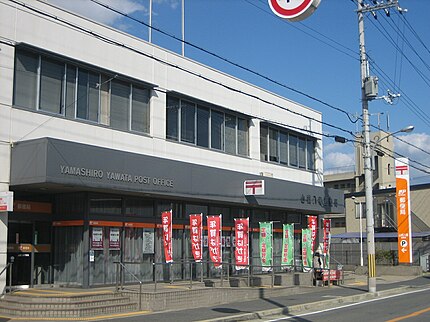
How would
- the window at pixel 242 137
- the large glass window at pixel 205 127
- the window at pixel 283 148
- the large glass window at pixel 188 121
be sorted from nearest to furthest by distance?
the large glass window at pixel 205 127 → the large glass window at pixel 188 121 → the window at pixel 242 137 → the window at pixel 283 148

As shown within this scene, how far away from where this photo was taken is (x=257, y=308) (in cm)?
1875

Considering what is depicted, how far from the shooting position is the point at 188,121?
1001 inches

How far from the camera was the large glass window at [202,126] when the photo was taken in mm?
26047

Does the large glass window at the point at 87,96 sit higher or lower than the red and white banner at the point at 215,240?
higher

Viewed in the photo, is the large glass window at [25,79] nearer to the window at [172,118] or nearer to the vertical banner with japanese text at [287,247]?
the window at [172,118]

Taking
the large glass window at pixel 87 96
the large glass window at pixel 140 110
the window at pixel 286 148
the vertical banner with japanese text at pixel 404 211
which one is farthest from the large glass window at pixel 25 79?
the vertical banner with japanese text at pixel 404 211

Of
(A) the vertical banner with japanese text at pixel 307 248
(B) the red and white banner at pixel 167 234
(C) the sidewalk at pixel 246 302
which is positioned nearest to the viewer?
(C) the sidewalk at pixel 246 302

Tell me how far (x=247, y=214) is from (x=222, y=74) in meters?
6.80

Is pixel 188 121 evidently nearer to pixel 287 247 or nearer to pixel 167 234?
pixel 167 234

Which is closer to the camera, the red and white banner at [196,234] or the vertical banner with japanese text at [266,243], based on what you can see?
the red and white banner at [196,234]

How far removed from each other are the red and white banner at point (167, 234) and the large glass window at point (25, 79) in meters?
6.21

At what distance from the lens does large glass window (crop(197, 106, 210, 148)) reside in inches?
1025

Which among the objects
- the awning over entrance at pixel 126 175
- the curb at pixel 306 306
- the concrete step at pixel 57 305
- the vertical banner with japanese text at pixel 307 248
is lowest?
the curb at pixel 306 306

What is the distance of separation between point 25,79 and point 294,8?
31.3ft
